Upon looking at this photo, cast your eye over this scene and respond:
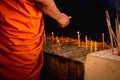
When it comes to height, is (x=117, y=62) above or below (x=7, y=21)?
below

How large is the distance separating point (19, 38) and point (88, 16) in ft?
5.92

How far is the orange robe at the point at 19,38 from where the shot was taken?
8.84 ft

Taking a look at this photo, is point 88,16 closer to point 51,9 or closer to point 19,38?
point 51,9

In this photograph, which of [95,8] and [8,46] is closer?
[8,46]

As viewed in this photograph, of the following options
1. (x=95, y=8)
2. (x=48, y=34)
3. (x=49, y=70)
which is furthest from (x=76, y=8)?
(x=49, y=70)

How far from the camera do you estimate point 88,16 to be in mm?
4227

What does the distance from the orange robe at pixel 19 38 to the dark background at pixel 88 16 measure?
56.0 inches

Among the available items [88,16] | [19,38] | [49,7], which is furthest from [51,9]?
[88,16]

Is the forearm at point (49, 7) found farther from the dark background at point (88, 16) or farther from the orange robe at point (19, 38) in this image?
the dark background at point (88, 16)

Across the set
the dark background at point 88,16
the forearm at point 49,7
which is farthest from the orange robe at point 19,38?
the dark background at point 88,16

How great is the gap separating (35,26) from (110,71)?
1.10 m

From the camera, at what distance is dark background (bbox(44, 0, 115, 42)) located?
13.1 feet

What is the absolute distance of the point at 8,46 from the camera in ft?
9.19

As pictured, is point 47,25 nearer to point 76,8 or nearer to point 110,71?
point 76,8
